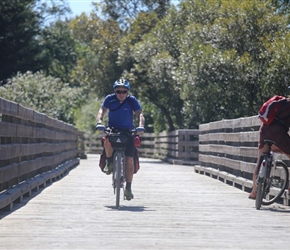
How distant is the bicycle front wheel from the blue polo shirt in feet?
6.07

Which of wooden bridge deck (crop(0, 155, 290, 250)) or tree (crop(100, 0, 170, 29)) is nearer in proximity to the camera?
wooden bridge deck (crop(0, 155, 290, 250))

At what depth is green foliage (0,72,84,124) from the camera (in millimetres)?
33500

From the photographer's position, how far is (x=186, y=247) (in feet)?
24.8

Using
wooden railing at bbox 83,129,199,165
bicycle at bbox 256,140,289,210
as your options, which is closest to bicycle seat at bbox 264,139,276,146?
bicycle at bbox 256,140,289,210

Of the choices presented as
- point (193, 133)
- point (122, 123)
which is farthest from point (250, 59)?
point (122, 123)

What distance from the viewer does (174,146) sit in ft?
102

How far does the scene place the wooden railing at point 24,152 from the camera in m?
10.7

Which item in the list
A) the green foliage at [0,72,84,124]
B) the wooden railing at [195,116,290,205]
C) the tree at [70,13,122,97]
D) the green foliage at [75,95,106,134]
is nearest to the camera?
the wooden railing at [195,116,290,205]

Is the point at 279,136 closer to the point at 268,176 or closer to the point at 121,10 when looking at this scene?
the point at 268,176

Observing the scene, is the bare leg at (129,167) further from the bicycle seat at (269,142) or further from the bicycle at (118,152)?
the bicycle seat at (269,142)

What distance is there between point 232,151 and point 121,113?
4.94m

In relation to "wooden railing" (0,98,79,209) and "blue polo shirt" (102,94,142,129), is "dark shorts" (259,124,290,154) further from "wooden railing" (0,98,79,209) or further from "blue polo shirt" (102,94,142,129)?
"wooden railing" (0,98,79,209)

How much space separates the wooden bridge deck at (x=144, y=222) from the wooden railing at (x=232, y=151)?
2.19 feet

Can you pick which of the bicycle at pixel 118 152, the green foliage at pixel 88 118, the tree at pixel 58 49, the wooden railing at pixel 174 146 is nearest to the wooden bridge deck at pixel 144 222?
the bicycle at pixel 118 152
